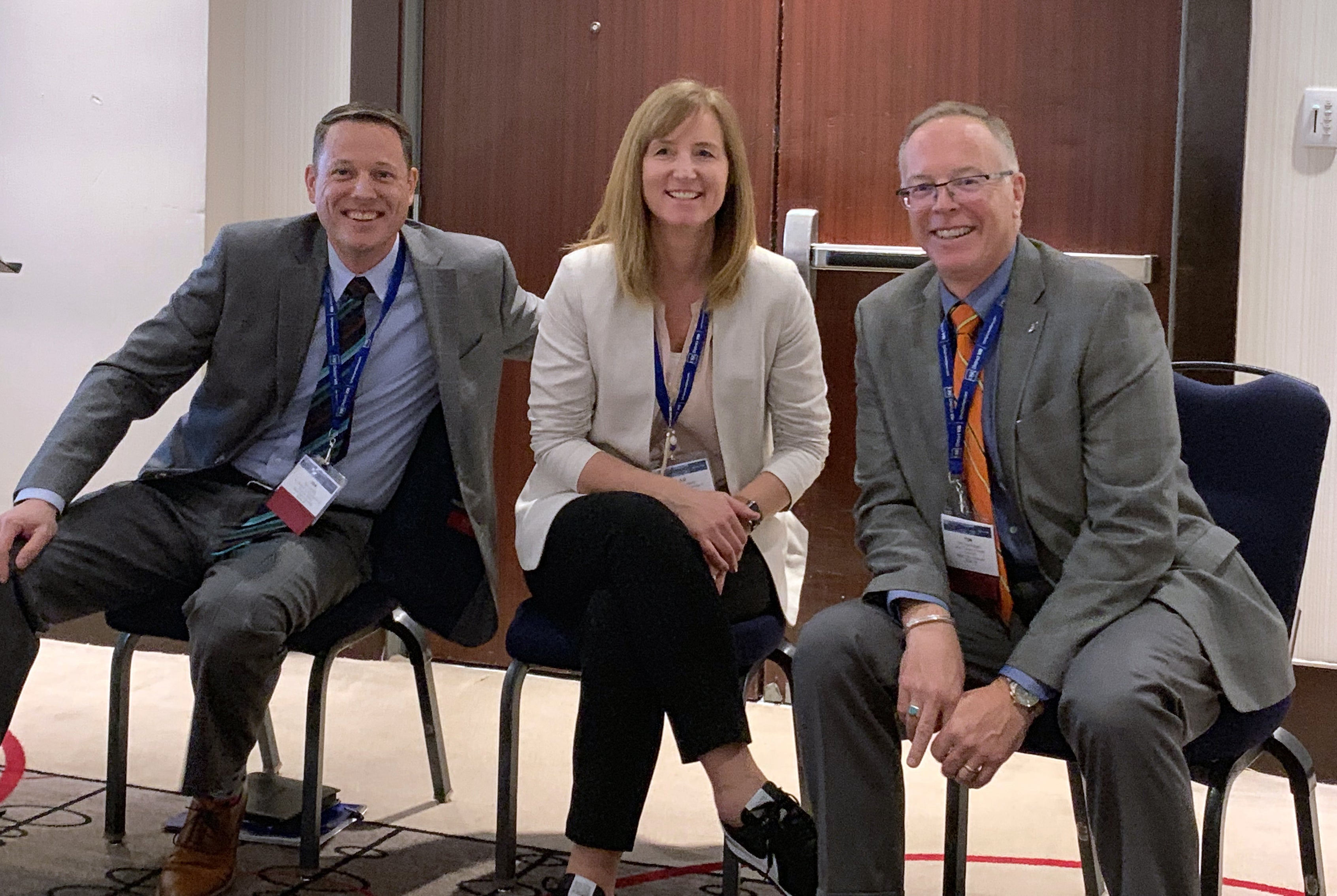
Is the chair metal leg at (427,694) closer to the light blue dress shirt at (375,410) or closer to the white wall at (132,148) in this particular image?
the light blue dress shirt at (375,410)

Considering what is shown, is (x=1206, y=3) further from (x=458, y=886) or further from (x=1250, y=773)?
(x=458, y=886)

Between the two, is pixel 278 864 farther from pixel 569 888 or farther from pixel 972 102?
pixel 972 102

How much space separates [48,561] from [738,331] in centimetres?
119

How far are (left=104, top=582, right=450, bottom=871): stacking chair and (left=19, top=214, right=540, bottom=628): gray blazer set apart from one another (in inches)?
9.3

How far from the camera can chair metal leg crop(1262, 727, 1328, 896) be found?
1869 mm

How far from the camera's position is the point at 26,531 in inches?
84.4

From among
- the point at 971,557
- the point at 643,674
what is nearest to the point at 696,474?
the point at 643,674

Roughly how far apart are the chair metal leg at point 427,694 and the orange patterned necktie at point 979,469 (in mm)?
1114

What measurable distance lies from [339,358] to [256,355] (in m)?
0.15

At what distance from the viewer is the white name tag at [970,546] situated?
73.6 inches

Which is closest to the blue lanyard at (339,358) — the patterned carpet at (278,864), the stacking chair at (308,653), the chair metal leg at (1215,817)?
the stacking chair at (308,653)

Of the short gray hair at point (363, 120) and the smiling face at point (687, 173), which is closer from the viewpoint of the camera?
the smiling face at point (687, 173)

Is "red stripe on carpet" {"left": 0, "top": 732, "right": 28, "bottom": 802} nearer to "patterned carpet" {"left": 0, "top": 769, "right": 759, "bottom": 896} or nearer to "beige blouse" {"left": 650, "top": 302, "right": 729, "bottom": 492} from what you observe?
"patterned carpet" {"left": 0, "top": 769, "right": 759, "bottom": 896}

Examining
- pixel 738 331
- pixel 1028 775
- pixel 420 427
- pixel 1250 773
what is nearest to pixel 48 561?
pixel 420 427
